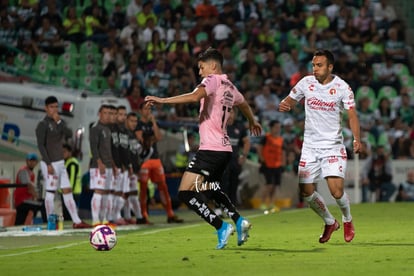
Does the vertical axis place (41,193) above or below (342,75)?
below

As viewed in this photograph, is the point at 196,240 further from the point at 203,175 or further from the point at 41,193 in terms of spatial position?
the point at 41,193

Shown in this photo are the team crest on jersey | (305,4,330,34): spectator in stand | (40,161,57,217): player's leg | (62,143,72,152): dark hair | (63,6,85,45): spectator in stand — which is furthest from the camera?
(305,4,330,34): spectator in stand

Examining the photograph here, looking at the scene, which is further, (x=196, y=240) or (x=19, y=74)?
(x=19, y=74)

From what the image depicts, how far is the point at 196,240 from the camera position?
14.1 meters

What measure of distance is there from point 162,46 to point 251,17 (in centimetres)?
303

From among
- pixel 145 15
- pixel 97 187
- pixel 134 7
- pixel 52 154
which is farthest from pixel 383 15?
pixel 52 154

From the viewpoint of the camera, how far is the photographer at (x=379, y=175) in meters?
26.4

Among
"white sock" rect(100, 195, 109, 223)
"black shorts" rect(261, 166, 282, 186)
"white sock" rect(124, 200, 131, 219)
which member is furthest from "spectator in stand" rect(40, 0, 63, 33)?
"white sock" rect(100, 195, 109, 223)

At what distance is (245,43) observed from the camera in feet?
103

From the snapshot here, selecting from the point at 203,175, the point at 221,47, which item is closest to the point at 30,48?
the point at 221,47

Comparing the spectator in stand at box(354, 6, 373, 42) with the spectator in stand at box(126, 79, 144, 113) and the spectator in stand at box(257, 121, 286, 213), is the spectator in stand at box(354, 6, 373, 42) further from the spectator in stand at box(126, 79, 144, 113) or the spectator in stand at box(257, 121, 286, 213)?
the spectator in stand at box(126, 79, 144, 113)

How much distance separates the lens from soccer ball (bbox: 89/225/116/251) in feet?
40.2

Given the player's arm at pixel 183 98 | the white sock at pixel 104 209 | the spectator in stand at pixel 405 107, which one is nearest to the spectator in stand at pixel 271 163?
the spectator in stand at pixel 405 107

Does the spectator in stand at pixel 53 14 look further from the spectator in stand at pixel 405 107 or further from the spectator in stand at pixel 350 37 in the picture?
the spectator in stand at pixel 405 107
